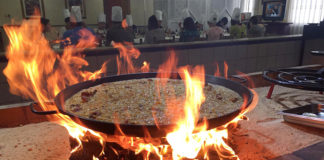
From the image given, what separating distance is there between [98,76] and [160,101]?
73.5 inches

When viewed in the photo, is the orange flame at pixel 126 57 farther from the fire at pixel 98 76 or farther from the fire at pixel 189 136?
the fire at pixel 189 136

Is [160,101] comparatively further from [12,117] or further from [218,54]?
[218,54]

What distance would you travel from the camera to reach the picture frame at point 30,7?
7.75 meters

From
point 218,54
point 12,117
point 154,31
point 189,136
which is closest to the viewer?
point 189,136

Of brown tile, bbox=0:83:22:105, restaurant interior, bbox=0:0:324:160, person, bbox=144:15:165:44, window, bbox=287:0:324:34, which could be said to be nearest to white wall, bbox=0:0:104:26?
restaurant interior, bbox=0:0:324:160

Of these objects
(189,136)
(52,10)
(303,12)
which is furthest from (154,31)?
(303,12)

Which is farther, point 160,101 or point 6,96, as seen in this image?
point 6,96

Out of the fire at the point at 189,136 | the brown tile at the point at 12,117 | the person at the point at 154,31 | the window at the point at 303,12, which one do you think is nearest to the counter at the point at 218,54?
the brown tile at the point at 12,117

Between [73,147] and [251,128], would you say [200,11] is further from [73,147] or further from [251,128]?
[73,147]

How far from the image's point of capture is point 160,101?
1579 mm

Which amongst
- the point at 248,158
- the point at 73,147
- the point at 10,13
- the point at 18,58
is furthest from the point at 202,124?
the point at 10,13

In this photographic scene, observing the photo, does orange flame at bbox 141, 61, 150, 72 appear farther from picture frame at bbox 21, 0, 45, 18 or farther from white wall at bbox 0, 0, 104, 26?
picture frame at bbox 21, 0, 45, 18

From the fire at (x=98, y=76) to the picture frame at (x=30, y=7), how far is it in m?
3.64

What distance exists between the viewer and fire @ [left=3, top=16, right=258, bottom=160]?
1.43 metres
